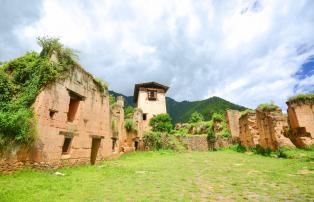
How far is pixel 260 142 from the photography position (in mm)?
18656

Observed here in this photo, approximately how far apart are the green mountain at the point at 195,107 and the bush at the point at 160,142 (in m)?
24.6

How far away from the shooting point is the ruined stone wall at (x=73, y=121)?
31.9ft

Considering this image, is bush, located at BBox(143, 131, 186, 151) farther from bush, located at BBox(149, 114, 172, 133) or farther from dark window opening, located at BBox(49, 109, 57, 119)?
dark window opening, located at BBox(49, 109, 57, 119)

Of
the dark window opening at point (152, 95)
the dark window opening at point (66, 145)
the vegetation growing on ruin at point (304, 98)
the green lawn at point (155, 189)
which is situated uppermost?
the dark window opening at point (152, 95)

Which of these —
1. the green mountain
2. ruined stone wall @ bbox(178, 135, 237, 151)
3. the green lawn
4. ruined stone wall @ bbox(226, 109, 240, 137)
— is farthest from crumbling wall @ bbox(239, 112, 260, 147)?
the green mountain

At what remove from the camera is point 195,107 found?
58.4 metres

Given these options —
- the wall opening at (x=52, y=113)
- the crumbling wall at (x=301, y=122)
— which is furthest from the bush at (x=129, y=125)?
the crumbling wall at (x=301, y=122)

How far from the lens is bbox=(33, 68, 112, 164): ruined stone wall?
9711 millimetres

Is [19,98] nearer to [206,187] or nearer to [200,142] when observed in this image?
[206,187]

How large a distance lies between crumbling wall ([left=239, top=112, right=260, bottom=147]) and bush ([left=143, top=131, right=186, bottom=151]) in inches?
298

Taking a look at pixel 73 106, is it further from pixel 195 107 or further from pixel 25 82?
pixel 195 107

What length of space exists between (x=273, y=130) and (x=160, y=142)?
41.5ft

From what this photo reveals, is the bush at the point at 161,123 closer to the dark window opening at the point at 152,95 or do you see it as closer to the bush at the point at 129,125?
the dark window opening at the point at 152,95

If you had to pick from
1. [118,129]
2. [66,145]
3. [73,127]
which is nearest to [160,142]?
[118,129]
